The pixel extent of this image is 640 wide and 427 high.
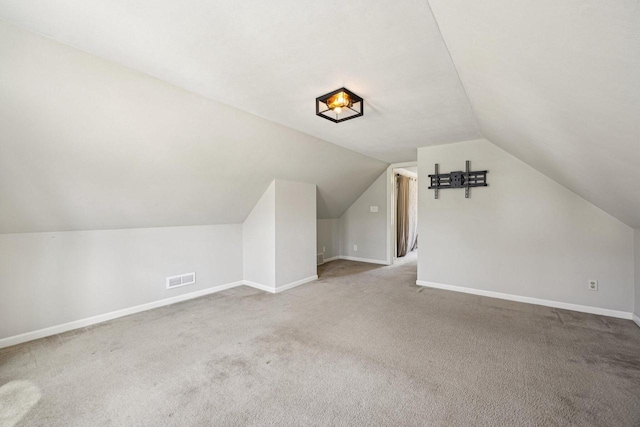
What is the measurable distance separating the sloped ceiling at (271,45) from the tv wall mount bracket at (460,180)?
4.90 feet

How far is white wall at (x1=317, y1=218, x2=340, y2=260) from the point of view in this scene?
6176mm

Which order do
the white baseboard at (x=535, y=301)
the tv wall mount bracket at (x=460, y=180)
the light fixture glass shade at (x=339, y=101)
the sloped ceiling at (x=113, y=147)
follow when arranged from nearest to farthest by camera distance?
1. the sloped ceiling at (x=113, y=147)
2. the light fixture glass shade at (x=339, y=101)
3. the white baseboard at (x=535, y=301)
4. the tv wall mount bracket at (x=460, y=180)

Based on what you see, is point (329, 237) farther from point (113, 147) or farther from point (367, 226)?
point (113, 147)

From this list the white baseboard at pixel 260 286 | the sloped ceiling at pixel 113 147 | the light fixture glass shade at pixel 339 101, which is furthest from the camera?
the white baseboard at pixel 260 286

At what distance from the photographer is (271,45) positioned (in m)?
1.70

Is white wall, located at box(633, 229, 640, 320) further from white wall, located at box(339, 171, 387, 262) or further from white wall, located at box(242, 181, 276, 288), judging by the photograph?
white wall, located at box(242, 181, 276, 288)

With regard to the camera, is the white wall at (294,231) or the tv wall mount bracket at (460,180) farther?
the white wall at (294,231)

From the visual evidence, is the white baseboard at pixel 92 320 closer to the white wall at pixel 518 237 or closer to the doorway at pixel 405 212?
the white wall at pixel 518 237

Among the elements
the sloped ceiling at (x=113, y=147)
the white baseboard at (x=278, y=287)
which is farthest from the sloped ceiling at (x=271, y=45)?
the white baseboard at (x=278, y=287)

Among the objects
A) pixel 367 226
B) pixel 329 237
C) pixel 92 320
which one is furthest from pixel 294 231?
pixel 92 320

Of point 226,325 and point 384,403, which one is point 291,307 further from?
point 384,403

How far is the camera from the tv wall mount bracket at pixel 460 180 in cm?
387

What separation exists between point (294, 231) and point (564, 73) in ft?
11.8

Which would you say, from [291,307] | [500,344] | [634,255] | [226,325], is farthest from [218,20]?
[634,255]
